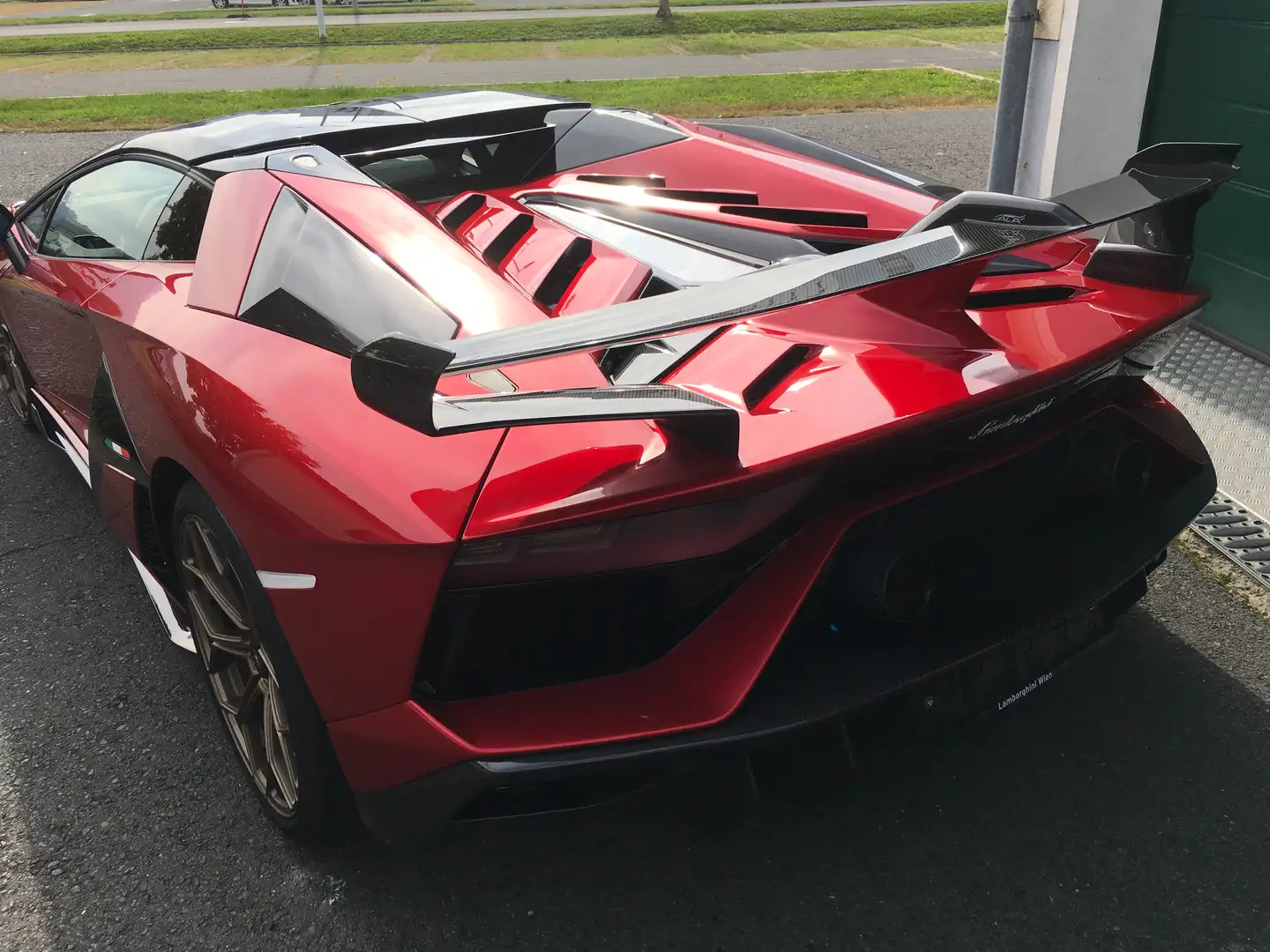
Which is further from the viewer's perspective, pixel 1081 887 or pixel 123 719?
pixel 123 719

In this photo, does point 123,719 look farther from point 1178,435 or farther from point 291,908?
point 1178,435

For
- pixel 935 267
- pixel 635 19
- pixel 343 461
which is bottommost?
pixel 635 19

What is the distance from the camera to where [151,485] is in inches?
88.7

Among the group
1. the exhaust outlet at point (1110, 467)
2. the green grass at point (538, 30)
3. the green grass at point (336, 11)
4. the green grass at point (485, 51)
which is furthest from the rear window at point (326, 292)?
the green grass at point (336, 11)

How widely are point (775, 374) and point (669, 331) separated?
1.38 feet

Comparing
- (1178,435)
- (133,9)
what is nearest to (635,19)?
(133,9)

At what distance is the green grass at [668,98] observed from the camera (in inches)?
447

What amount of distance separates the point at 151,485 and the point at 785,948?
159 cm

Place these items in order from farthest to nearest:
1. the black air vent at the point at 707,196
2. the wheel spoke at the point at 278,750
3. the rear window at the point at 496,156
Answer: the rear window at the point at 496,156 → the black air vent at the point at 707,196 → the wheel spoke at the point at 278,750

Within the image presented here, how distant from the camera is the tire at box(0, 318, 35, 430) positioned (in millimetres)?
3764

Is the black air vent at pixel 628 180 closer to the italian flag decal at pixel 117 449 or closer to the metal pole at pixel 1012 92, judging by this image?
the italian flag decal at pixel 117 449

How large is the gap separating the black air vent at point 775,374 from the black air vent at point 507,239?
Answer: 81 cm

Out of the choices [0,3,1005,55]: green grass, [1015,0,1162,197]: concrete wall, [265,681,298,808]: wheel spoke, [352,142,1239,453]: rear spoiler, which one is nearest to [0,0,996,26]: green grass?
[0,3,1005,55]: green grass

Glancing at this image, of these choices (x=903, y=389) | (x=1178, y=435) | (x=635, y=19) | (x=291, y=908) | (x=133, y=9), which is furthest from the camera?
(x=133, y=9)
